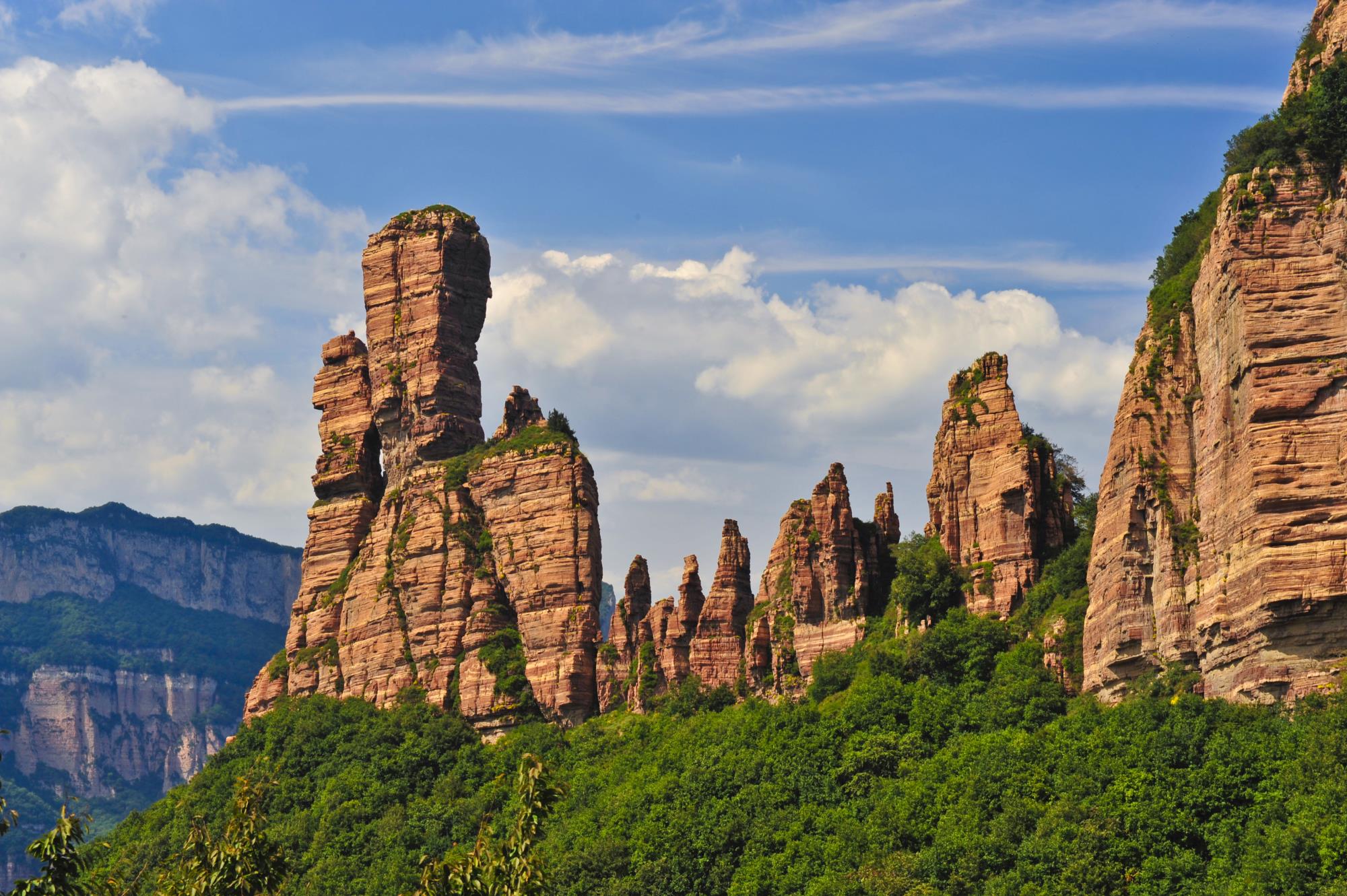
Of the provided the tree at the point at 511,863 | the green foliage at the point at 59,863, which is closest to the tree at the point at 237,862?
→ the tree at the point at 511,863

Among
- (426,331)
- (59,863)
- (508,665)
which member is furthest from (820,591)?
(59,863)

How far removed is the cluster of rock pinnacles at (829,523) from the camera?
242ft

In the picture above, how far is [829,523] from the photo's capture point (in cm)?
10388

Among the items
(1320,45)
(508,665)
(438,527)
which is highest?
(1320,45)

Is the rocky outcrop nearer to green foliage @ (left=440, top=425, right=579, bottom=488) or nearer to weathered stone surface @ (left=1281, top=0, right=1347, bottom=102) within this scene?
weathered stone surface @ (left=1281, top=0, right=1347, bottom=102)

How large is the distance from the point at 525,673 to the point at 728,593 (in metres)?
16.2

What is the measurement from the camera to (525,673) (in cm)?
11781

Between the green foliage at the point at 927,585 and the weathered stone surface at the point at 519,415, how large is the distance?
3558 cm

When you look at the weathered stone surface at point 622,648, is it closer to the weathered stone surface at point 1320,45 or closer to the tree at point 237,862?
the weathered stone surface at point 1320,45

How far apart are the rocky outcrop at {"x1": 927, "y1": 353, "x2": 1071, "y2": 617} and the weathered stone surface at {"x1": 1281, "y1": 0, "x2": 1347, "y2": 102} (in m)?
22.8

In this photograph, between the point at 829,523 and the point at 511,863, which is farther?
the point at 829,523

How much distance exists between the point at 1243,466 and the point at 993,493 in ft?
83.0

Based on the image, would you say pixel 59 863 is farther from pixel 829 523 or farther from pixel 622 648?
pixel 622 648

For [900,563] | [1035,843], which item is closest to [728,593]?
[900,563]
